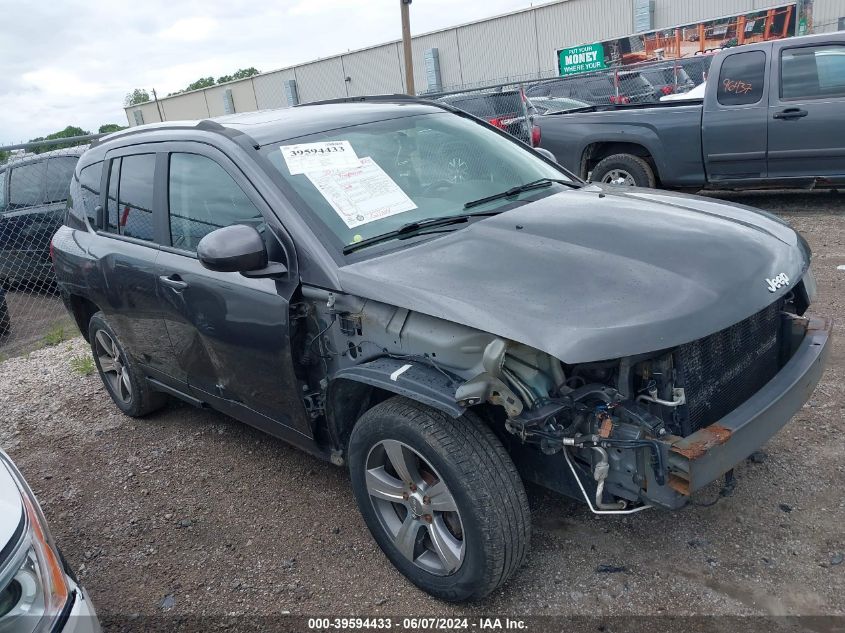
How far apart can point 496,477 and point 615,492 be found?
1.33 feet

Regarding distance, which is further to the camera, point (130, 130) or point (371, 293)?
point (130, 130)

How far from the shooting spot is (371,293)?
2.64 metres

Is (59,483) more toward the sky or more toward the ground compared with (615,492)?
more toward the ground

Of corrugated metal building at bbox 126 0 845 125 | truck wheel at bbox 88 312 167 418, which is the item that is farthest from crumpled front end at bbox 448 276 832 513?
corrugated metal building at bbox 126 0 845 125

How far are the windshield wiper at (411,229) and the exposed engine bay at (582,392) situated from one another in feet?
0.81

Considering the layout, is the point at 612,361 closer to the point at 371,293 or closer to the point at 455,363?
the point at 455,363

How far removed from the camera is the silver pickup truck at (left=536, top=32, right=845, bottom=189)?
24.4 ft

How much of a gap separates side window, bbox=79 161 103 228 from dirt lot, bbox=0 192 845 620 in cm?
151

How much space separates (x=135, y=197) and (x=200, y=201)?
73 centimetres

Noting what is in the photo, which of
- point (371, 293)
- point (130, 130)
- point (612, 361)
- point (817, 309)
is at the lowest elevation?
point (817, 309)

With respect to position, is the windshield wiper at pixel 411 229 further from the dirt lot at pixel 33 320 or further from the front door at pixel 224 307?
the dirt lot at pixel 33 320

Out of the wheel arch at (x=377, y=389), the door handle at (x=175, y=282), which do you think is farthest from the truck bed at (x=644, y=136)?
the wheel arch at (x=377, y=389)

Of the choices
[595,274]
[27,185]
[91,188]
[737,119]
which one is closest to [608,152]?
[737,119]

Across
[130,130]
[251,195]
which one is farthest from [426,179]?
[130,130]
